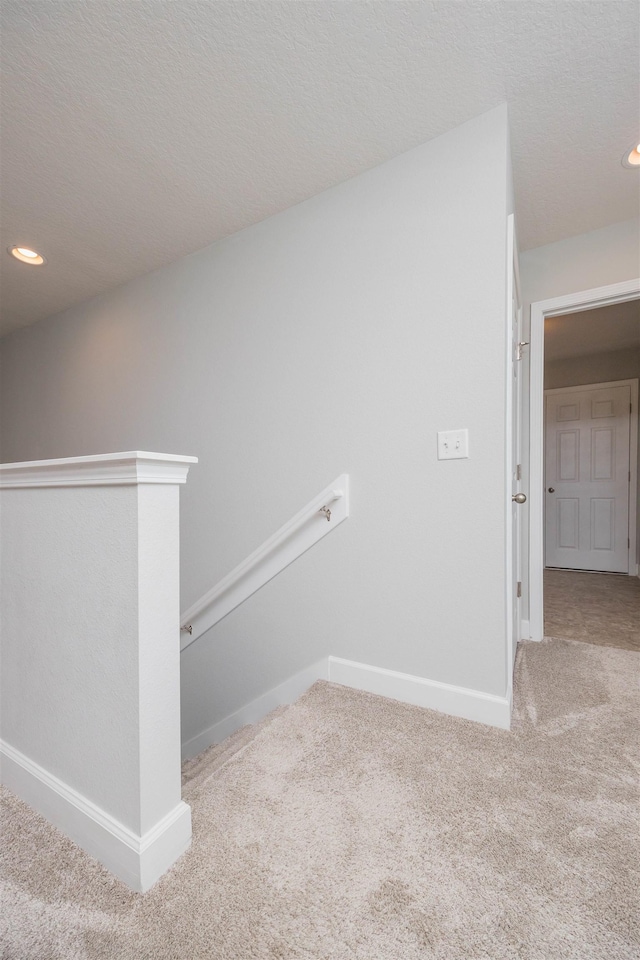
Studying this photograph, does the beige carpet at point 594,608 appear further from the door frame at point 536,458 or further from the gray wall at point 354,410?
the gray wall at point 354,410

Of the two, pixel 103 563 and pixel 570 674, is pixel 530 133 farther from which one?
pixel 570 674

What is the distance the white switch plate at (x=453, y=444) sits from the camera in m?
1.62

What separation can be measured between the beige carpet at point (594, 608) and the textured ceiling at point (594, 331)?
2.20 metres

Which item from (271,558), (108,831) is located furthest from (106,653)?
(271,558)

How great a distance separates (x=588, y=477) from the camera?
4707 millimetres

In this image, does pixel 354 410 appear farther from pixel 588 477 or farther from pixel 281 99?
pixel 588 477

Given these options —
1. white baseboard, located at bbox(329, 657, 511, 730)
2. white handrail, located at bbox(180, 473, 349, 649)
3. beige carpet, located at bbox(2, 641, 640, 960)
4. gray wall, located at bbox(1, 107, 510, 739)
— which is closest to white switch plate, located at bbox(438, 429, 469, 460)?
gray wall, located at bbox(1, 107, 510, 739)

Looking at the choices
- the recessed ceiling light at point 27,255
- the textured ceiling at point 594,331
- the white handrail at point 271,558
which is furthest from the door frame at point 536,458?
the recessed ceiling light at point 27,255

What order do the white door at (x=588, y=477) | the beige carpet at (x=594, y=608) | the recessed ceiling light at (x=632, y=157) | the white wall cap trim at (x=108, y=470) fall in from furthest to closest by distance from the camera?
the white door at (x=588, y=477) → the beige carpet at (x=594, y=608) → the recessed ceiling light at (x=632, y=157) → the white wall cap trim at (x=108, y=470)

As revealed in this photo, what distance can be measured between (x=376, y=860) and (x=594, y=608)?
2924 millimetres

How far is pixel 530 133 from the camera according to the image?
5.44ft

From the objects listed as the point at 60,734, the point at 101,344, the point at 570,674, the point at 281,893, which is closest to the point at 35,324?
the point at 101,344

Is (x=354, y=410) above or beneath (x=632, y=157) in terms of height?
beneath

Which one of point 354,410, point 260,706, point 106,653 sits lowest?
point 260,706
